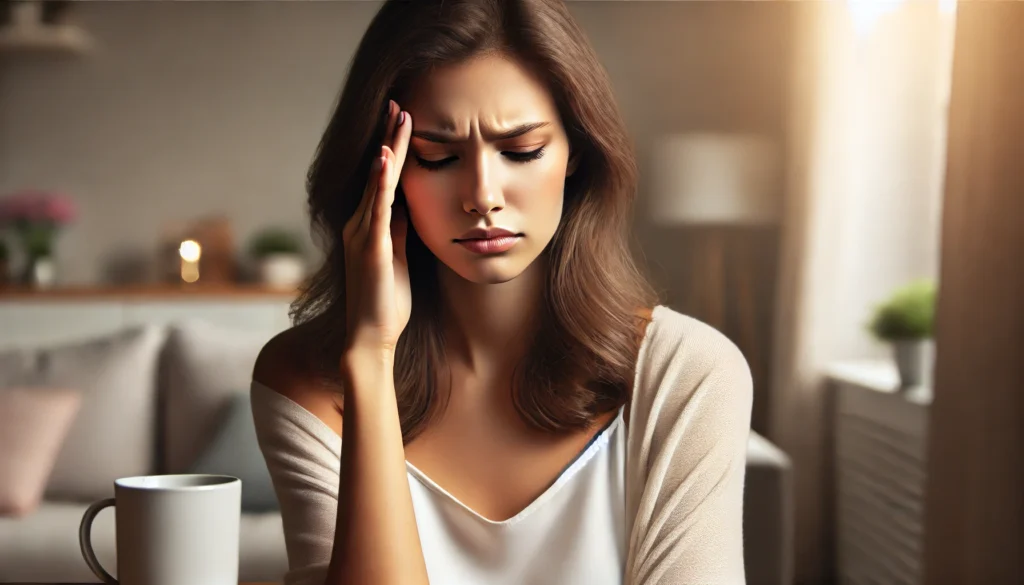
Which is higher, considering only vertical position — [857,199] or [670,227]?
[857,199]

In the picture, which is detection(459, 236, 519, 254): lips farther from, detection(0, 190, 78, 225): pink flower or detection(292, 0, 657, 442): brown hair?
detection(0, 190, 78, 225): pink flower

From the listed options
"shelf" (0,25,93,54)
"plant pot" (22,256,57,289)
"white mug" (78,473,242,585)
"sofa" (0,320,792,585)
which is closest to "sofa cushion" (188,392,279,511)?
"sofa" (0,320,792,585)

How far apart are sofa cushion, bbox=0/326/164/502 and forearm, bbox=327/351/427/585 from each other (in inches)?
76.6

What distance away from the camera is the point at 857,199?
11.1ft

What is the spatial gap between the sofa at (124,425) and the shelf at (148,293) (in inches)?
15.6

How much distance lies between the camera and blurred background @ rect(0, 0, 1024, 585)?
231cm

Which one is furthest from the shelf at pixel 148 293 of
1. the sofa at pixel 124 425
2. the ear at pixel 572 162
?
the ear at pixel 572 162

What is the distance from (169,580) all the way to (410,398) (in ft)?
1.15

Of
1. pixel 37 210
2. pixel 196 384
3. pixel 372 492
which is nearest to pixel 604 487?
pixel 372 492

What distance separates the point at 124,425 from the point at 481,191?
209 centimetres

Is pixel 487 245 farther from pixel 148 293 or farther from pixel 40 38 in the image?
pixel 40 38

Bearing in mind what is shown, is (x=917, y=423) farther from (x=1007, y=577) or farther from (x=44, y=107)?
(x=44, y=107)

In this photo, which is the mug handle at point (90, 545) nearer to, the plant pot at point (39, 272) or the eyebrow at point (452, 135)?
the eyebrow at point (452, 135)

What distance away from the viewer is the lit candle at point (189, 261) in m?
3.67
